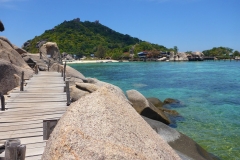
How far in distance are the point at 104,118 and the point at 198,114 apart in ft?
49.2

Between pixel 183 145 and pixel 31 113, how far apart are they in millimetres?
5976

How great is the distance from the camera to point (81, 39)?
148m

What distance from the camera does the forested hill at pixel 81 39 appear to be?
132 meters

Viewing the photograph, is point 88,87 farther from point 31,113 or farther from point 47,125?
point 47,125

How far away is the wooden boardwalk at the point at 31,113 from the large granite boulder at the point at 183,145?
13.9ft

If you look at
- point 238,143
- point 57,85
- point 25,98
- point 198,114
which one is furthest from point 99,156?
point 198,114

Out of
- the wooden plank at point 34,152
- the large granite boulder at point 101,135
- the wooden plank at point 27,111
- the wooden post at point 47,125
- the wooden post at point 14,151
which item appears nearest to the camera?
the large granite boulder at point 101,135

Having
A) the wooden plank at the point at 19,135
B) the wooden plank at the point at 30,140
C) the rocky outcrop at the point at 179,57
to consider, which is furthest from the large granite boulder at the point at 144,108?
the rocky outcrop at the point at 179,57

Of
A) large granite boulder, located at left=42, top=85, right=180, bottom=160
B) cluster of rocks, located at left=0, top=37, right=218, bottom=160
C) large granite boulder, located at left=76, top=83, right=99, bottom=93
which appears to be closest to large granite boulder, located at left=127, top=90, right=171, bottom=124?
large granite boulder, located at left=76, top=83, right=99, bottom=93

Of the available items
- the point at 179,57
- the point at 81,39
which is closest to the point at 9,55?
the point at 179,57

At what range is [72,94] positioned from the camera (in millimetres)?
14312

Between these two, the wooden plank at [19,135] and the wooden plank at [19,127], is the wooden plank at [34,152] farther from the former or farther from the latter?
the wooden plank at [19,127]

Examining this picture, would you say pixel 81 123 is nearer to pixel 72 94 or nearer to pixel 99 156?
pixel 99 156

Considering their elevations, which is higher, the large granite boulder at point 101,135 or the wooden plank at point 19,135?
the large granite boulder at point 101,135
